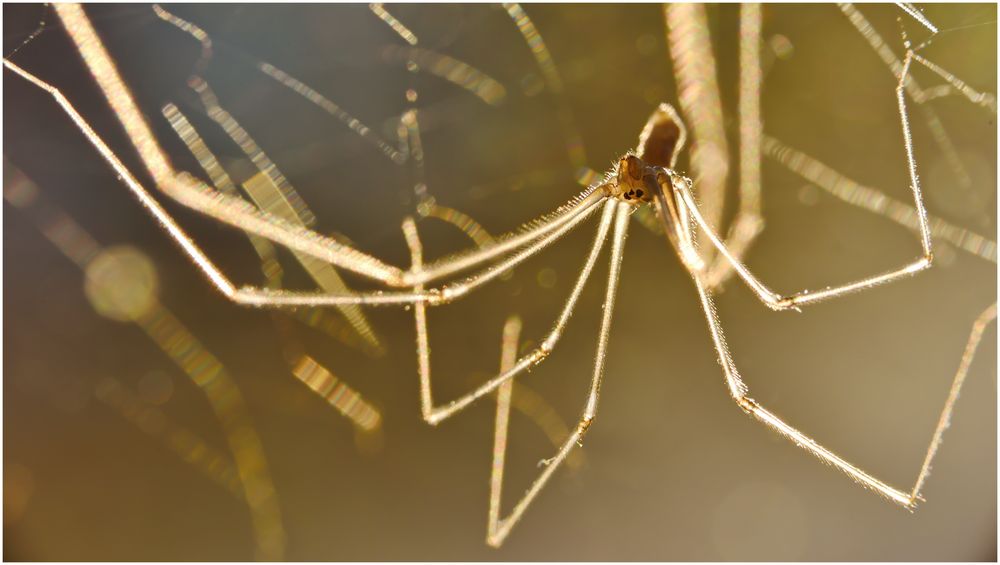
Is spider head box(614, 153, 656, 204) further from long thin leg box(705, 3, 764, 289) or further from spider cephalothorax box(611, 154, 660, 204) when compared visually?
long thin leg box(705, 3, 764, 289)

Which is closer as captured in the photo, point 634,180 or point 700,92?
point 634,180

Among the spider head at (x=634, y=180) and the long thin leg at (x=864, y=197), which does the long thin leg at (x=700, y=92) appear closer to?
the long thin leg at (x=864, y=197)

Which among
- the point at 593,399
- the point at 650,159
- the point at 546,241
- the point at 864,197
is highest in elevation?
the point at 864,197

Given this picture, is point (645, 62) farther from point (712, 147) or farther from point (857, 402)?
point (857, 402)

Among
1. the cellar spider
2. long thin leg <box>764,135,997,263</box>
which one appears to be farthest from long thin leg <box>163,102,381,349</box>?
long thin leg <box>764,135,997,263</box>

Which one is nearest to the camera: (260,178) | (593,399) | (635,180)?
(635,180)

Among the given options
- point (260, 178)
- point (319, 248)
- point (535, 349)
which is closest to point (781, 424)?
point (535, 349)

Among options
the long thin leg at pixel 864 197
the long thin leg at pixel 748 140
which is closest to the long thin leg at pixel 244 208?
the long thin leg at pixel 748 140

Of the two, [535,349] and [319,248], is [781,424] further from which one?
[319,248]
